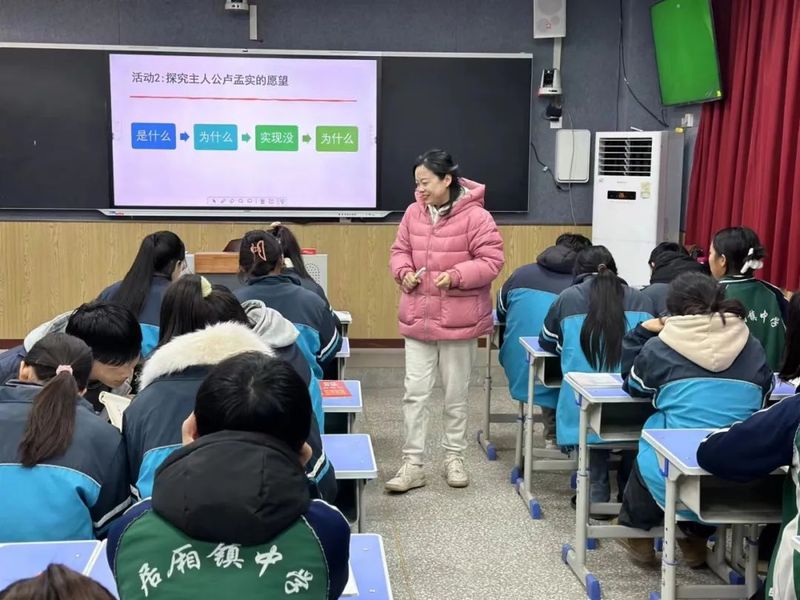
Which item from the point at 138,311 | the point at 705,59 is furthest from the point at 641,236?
the point at 138,311

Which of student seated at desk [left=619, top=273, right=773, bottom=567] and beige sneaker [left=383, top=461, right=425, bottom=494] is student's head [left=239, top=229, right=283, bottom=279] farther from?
student seated at desk [left=619, top=273, right=773, bottom=567]

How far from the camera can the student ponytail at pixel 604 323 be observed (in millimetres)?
3914

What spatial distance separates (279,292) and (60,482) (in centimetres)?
164

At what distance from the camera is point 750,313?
A: 13.2 feet

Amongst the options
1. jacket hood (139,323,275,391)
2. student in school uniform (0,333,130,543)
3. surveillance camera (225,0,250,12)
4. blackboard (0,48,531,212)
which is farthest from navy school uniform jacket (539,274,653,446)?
surveillance camera (225,0,250,12)

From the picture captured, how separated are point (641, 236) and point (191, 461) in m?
5.40

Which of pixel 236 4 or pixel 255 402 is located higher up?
pixel 236 4

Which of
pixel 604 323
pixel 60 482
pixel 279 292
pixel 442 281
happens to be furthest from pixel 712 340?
pixel 60 482

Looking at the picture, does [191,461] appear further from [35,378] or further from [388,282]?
[388,282]

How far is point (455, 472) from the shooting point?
4617 mm

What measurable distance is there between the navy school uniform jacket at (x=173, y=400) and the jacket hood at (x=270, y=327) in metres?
0.63

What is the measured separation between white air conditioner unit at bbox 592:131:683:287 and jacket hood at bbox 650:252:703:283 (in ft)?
6.00

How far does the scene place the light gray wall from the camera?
6754 millimetres

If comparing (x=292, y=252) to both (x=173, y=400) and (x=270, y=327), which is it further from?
(x=173, y=400)
